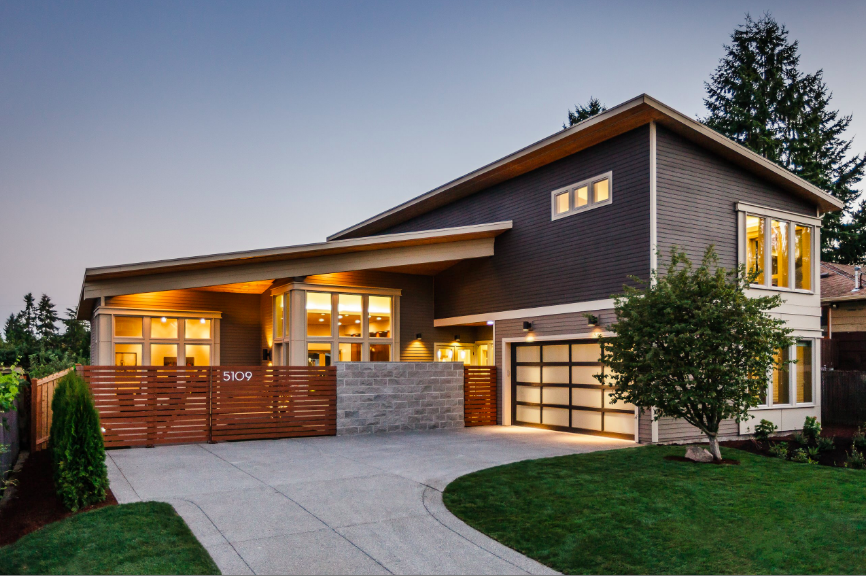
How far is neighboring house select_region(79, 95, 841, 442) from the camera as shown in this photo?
11.2 metres

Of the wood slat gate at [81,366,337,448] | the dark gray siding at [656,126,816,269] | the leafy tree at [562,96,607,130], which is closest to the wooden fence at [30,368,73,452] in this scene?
the wood slat gate at [81,366,337,448]

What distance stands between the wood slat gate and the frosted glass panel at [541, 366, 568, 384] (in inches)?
183

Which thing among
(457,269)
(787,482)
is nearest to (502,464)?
(787,482)

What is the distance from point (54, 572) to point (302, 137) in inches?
1545

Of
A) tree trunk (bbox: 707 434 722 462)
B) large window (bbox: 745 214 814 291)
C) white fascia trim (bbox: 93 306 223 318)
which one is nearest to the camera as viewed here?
tree trunk (bbox: 707 434 722 462)

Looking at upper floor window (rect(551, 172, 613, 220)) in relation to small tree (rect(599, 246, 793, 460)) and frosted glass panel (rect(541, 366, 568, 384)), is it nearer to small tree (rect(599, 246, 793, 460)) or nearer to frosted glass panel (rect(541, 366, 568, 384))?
small tree (rect(599, 246, 793, 460))

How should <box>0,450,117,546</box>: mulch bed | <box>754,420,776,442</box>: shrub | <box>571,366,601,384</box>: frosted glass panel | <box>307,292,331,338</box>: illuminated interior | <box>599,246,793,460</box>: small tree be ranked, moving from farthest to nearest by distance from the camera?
<box>307,292,331,338</box>: illuminated interior → <box>571,366,601,384</box>: frosted glass panel → <box>754,420,776,442</box>: shrub → <box>599,246,793,460</box>: small tree → <box>0,450,117,546</box>: mulch bed

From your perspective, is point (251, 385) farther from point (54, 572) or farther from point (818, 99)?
point (818, 99)

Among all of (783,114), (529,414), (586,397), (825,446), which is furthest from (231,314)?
(783,114)

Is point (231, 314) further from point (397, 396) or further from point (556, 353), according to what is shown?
point (556, 353)

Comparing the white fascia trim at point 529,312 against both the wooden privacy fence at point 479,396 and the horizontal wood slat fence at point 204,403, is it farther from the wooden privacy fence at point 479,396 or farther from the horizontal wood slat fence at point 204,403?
the horizontal wood slat fence at point 204,403

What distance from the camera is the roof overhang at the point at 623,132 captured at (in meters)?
10.6

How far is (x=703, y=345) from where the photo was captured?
8.64 m

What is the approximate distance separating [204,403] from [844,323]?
18.3 meters
